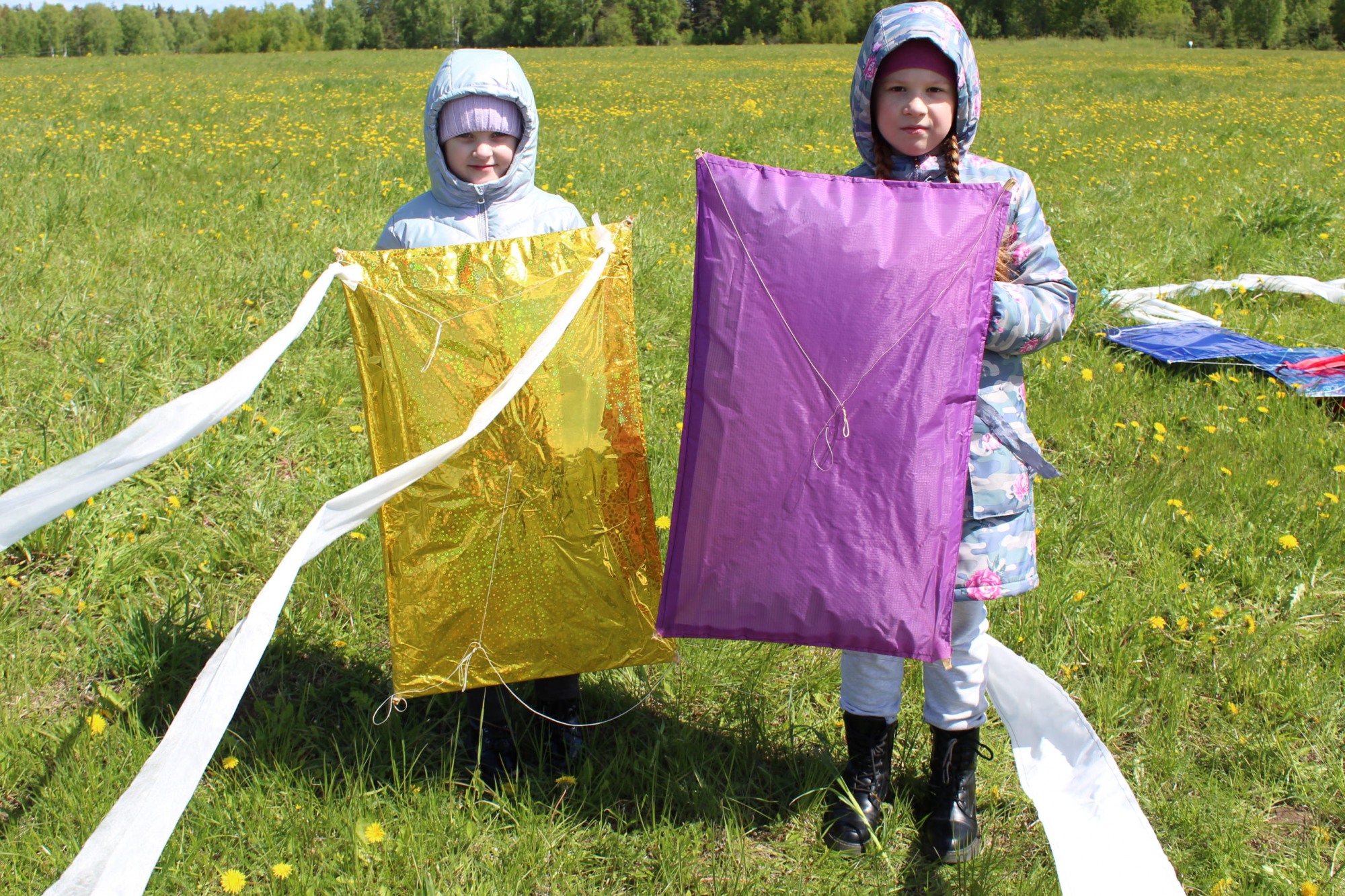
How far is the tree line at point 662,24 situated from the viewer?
51500mm

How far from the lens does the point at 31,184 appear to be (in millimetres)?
5812

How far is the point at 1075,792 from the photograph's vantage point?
1.90 metres

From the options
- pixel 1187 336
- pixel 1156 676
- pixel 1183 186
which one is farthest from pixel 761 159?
pixel 1156 676

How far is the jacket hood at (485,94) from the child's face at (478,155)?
0.01m

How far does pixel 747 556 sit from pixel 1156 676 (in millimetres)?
1408

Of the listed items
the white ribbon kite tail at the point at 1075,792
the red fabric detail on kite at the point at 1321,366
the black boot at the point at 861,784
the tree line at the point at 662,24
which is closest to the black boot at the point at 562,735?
the black boot at the point at 861,784

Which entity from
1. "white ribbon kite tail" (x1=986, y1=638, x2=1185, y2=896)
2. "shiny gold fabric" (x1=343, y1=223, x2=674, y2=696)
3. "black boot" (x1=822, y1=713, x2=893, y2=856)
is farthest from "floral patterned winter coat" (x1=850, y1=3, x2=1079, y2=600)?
"shiny gold fabric" (x1=343, y1=223, x2=674, y2=696)

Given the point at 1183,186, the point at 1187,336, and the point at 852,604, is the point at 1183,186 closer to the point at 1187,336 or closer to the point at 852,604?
the point at 1187,336

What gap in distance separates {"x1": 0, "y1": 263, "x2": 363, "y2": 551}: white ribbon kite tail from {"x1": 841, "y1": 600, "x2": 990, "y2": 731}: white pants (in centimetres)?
124

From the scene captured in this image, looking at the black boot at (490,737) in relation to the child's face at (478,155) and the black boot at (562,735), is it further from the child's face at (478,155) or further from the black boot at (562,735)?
the child's face at (478,155)

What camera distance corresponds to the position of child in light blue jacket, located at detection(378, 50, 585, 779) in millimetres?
2133

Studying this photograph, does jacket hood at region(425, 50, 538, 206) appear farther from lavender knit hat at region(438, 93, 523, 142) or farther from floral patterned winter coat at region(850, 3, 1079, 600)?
floral patterned winter coat at region(850, 3, 1079, 600)

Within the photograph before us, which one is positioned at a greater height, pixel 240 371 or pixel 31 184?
pixel 31 184

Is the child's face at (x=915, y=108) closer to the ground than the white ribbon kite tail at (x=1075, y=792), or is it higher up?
higher up
